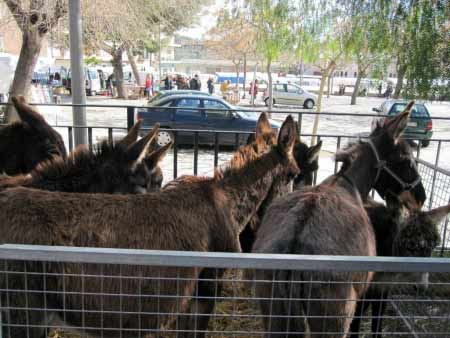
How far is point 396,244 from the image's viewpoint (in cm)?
359

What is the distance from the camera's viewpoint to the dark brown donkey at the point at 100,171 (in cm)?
330

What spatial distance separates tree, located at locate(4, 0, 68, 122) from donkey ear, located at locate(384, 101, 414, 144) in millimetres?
7939

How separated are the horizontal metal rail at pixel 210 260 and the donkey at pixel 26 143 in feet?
9.77

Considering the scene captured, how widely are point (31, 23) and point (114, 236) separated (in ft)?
32.6

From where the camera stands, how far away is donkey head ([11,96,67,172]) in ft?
14.9

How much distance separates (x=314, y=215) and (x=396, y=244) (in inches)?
47.0

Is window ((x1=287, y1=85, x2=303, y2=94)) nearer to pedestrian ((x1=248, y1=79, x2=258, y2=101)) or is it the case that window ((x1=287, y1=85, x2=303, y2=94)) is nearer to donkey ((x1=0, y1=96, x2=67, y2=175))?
pedestrian ((x1=248, y1=79, x2=258, y2=101))

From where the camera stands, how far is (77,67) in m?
6.26

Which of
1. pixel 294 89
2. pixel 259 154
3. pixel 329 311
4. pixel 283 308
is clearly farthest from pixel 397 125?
pixel 294 89

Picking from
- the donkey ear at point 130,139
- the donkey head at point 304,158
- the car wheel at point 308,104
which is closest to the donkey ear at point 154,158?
the donkey ear at point 130,139

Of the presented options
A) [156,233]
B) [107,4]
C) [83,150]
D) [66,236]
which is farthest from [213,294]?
[107,4]

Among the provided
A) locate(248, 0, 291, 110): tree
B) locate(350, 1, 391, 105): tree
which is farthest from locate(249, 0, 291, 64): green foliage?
locate(350, 1, 391, 105): tree

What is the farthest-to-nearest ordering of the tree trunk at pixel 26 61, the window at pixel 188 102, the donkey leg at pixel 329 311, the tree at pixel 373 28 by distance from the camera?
the window at pixel 188 102 → the tree trunk at pixel 26 61 → the tree at pixel 373 28 → the donkey leg at pixel 329 311

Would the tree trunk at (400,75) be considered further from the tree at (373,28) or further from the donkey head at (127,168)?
the donkey head at (127,168)
